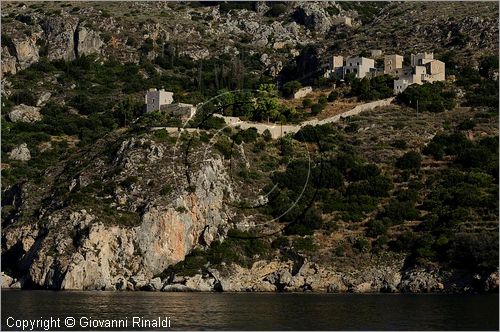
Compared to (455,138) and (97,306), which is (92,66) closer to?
(455,138)

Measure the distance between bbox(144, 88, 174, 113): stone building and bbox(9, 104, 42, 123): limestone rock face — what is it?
66.3 ft

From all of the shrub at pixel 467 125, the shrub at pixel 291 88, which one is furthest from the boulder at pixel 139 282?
the shrub at pixel 291 88

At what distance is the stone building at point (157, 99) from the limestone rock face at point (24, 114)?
20.2 m

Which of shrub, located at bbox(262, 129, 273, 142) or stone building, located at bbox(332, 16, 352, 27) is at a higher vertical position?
stone building, located at bbox(332, 16, 352, 27)

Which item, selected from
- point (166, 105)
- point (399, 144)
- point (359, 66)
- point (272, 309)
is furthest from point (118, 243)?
point (359, 66)

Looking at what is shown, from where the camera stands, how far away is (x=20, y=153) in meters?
115

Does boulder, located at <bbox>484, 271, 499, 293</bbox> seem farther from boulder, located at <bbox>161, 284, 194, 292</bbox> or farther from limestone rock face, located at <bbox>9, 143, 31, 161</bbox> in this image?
limestone rock face, located at <bbox>9, 143, 31, 161</bbox>

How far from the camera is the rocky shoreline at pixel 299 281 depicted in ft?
263

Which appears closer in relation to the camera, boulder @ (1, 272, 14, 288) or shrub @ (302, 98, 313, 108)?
boulder @ (1, 272, 14, 288)

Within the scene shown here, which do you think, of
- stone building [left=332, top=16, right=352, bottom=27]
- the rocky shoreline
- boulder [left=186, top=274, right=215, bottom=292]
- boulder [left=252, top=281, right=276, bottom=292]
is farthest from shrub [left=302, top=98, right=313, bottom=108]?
stone building [left=332, top=16, right=352, bottom=27]

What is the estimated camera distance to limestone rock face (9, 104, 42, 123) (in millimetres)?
128875

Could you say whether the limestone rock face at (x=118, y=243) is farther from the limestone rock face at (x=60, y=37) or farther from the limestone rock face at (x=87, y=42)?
the limestone rock face at (x=60, y=37)

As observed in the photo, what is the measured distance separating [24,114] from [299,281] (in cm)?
5724

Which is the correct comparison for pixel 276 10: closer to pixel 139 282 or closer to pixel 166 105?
pixel 166 105
